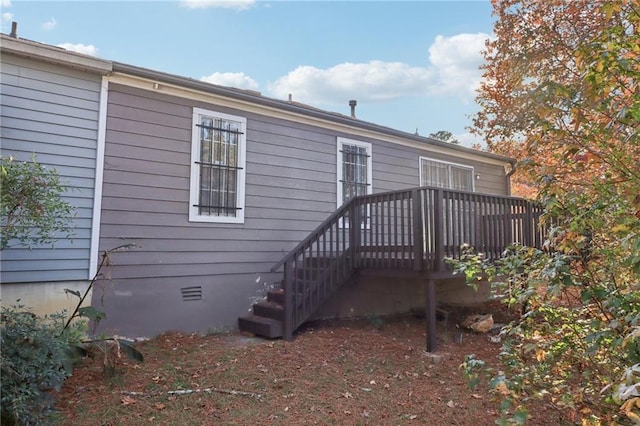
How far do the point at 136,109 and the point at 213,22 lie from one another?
9.30 feet

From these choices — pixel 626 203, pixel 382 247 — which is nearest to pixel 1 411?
pixel 626 203

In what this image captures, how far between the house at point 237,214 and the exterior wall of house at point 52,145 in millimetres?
169

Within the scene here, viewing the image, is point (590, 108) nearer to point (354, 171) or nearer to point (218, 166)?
point (218, 166)

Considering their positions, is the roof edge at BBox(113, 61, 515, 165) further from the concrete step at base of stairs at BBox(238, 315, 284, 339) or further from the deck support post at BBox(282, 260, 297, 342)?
the concrete step at base of stairs at BBox(238, 315, 284, 339)

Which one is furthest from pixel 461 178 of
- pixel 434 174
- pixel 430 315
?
pixel 430 315

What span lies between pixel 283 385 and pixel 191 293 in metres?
2.27

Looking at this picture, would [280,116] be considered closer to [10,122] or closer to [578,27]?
[10,122]

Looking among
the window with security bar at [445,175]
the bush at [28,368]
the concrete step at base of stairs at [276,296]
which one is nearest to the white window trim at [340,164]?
the window with security bar at [445,175]

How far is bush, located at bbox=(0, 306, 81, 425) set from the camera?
263cm

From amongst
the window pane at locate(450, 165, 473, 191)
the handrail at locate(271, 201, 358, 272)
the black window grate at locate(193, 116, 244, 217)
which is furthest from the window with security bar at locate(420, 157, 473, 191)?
the black window grate at locate(193, 116, 244, 217)

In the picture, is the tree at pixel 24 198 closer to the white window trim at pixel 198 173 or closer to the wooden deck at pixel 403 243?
the white window trim at pixel 198 173

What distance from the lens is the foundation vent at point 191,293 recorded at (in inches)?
222

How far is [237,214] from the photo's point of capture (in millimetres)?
6129

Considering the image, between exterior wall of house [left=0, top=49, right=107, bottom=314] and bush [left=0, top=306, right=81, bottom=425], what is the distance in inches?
63.2
